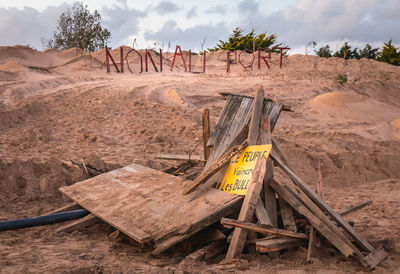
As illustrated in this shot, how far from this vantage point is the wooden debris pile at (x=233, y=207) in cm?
339

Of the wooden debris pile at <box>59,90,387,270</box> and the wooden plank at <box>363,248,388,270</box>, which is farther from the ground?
the wooden debris pile at <box>59,90,387,270</box>

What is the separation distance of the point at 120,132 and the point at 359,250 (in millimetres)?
5966

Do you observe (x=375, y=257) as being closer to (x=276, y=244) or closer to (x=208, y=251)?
(x=276, y=244)

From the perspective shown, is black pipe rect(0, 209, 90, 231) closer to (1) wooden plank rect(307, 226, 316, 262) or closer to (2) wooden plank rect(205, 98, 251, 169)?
(2) wooden plank rect(205, 98, 251, 169)

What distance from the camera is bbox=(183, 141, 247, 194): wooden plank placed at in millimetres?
4020

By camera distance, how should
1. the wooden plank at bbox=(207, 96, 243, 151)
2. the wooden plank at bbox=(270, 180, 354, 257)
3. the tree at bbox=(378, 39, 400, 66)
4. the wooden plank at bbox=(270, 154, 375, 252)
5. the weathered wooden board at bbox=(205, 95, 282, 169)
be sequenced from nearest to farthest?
the wooden plank at bbox=(270, 180, 354, 257), the wooden plank at bbox=(270, 154, 375, 252), the weathered wooden board at bbox=(205, 95, 282, 169), the wooden plank at bbox=(207, 96, 243, 151), the tree at bbox=(378, 39, 400, 66)

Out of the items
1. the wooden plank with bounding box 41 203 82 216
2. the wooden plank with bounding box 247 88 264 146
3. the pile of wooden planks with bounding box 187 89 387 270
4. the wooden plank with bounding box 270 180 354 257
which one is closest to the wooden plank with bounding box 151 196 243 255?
the pile of wooden planks with bounding box 187 89 387 270

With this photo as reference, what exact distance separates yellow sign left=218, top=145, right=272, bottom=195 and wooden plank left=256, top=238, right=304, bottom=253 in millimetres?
560

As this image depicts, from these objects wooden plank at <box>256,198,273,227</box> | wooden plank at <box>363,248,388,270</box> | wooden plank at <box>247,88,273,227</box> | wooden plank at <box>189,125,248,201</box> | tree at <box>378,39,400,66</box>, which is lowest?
wooden plank at <box>363,248,388,270</box>

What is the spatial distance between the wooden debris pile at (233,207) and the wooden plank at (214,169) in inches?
0.4

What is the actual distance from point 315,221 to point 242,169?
0.90 m

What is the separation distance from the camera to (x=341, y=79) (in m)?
14.0

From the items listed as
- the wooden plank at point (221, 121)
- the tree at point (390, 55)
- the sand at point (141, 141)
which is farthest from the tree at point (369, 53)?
the wooden plank at point (221, 121)

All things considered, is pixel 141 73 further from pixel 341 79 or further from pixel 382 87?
pixel 382 87
